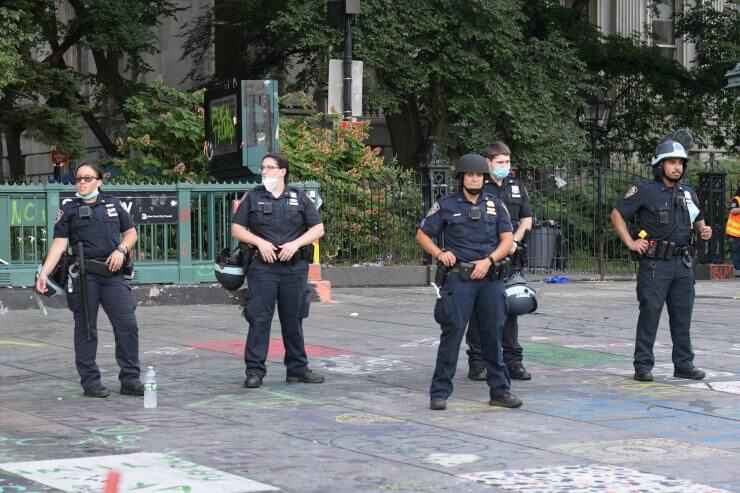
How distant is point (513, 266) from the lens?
10008 mm

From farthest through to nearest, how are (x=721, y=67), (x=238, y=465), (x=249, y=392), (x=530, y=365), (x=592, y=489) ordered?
(x=721, y=67) → (x=530, y=365) → (x=249, y=392) → (x=238, y=465) → (x=592, y=489)

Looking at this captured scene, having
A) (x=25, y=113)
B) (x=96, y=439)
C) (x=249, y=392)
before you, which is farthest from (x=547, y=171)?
(x=96, y=439)

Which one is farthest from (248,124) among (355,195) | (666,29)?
(666,29)

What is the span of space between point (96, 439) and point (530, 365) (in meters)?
4.60

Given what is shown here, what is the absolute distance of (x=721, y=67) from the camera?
1332 inches

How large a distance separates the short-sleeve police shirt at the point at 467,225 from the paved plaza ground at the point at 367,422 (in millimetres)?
1108

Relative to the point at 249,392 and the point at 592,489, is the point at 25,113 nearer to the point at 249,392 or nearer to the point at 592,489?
the point at 249,392

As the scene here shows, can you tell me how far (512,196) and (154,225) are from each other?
779 centimetres

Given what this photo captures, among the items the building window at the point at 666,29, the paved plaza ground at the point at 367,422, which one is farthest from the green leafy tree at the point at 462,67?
the paved plaza ground at the point at 367,422

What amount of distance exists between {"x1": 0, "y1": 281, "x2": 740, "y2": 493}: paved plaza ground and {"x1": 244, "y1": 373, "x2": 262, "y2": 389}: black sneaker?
0.17 ft

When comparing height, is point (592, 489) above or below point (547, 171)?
below

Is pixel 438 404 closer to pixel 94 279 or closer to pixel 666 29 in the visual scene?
pixel 94 279

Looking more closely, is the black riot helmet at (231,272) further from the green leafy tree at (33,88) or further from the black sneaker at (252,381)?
the green leafy tree at (33,88)

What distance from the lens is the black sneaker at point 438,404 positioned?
347 inches
